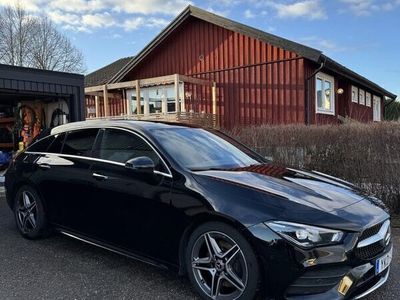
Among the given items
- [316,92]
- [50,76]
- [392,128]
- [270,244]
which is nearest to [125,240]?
[270,244]

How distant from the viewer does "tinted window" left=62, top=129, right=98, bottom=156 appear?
4992 millimetres

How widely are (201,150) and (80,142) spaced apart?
1560mm

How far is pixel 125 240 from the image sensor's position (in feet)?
14.3

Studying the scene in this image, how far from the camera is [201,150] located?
4.50 meters

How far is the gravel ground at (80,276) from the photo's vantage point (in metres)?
3.93

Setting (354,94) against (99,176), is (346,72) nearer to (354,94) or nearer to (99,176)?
(354,94)

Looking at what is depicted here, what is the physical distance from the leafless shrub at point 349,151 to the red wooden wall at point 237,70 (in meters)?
8.73

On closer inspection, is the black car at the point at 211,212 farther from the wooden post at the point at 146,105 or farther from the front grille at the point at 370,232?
the wooden post at the point at 146,105

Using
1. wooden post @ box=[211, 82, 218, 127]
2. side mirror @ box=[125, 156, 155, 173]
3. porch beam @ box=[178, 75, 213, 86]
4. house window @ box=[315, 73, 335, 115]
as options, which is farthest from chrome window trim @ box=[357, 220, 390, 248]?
wooden post @ box=[211, 82, 218, 127]

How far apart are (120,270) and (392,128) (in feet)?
15.2

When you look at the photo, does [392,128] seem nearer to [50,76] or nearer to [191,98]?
[50,76]

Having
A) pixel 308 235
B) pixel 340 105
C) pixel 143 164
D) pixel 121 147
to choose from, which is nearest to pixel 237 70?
pixel 340 105

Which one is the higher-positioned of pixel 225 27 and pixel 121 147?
pixel 225 27

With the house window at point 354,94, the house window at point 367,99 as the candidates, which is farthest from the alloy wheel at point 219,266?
the house window at point 367,99
